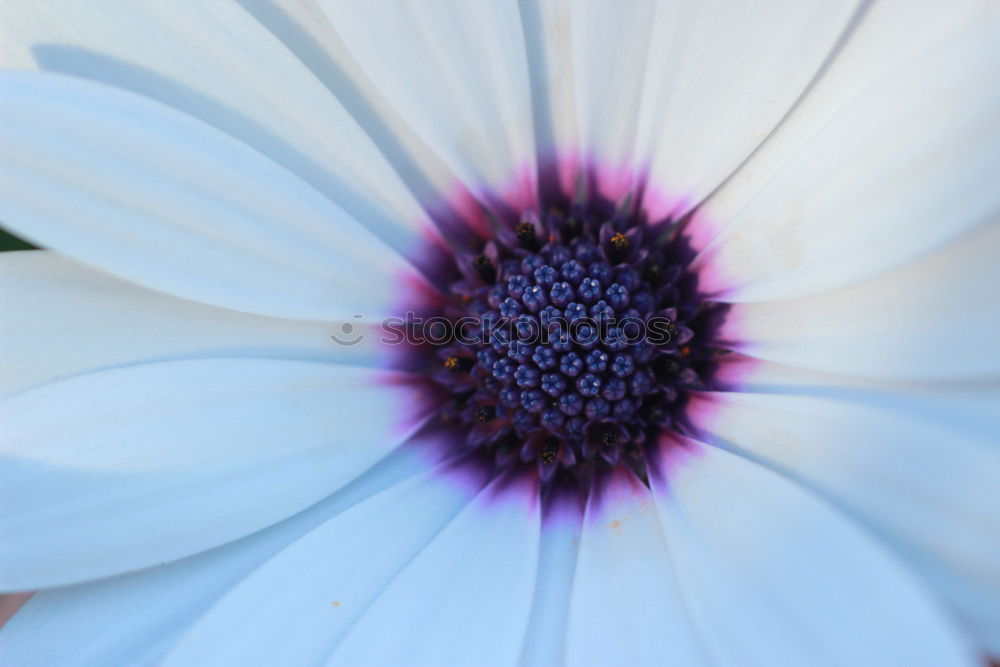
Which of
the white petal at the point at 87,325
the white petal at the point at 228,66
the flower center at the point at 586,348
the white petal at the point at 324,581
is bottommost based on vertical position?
the white petal at the point at 324,581

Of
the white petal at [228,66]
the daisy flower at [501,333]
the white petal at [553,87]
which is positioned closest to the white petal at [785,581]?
the daisy flower at [501,333]

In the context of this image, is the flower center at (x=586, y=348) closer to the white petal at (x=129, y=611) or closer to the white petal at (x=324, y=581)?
the white petal at (x=324, y=581)

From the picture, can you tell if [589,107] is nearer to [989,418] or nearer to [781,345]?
[781,345]

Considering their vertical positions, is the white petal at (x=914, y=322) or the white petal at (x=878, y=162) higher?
the white petal at (x=878, y=162)

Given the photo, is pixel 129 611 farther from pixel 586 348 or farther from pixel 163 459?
pixel 586 348

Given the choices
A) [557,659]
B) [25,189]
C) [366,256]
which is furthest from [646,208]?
[25,189]

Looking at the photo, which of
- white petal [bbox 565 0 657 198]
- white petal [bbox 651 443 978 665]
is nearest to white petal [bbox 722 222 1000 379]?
white petal [bbox 651 443 978 665]

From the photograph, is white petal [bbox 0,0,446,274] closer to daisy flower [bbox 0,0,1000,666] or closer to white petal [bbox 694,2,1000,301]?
daisy flower [bbox 0,0,1000,666]

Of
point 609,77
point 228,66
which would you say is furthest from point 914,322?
point 228,66
